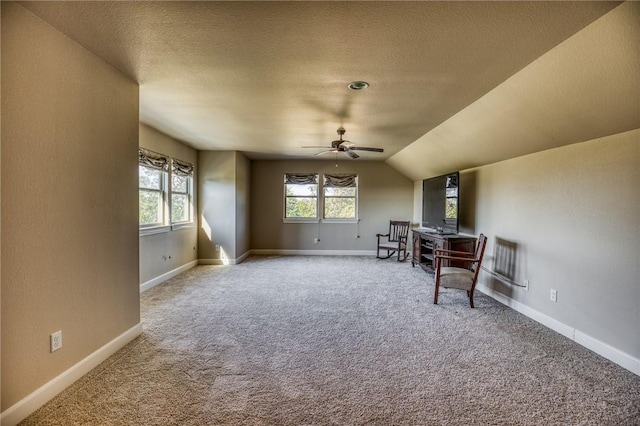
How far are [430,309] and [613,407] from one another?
6.10 ft

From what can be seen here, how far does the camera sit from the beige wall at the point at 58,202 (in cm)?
176

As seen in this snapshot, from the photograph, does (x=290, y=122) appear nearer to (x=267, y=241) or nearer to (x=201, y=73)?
(x=201, y=73)

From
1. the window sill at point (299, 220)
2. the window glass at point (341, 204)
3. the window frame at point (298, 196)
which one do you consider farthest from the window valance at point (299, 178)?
the window sill at point (299, 220)

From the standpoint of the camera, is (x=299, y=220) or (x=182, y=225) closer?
(x=182, y=225)

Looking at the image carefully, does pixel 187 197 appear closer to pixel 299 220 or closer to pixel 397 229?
pixel 299 220

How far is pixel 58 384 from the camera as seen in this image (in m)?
2.05

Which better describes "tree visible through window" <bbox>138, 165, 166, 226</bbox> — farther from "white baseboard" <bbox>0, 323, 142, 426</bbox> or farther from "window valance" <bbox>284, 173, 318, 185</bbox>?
"window valance" <bbox>284, 173, 318, 185</bbox>

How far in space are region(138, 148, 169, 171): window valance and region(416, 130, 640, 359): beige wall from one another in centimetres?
486

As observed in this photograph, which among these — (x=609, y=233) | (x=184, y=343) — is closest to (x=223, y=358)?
(x=184, y=343)

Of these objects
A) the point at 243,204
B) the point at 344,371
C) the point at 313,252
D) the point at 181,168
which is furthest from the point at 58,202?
the point at 313,252

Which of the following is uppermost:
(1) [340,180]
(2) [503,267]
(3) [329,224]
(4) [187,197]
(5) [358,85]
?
(5) [358,85]

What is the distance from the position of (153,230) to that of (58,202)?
8.91 feet

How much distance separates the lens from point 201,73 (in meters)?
2.61

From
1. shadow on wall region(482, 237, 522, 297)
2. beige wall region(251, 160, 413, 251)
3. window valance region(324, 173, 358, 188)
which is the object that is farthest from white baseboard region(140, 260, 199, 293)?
shadow on wall region(482, 237, 522, 297)
